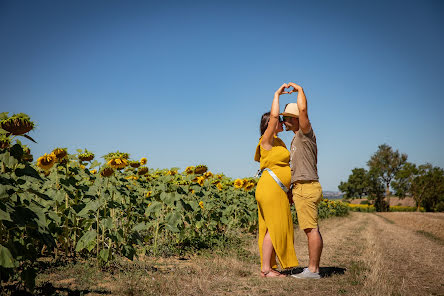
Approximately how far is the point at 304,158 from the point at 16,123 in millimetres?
→ 3102

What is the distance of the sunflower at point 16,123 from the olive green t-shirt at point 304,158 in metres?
2.99

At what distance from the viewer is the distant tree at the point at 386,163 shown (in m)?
65.2

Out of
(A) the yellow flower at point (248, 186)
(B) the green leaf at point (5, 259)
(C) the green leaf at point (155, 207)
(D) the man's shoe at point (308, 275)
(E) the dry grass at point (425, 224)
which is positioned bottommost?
(E) the dry grass at point (425, 224)

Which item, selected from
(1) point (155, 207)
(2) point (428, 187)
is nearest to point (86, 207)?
(1) point (155, 207)

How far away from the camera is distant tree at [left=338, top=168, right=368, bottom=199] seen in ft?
251

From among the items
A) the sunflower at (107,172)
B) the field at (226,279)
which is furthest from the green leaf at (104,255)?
the sunflower at (107,172)

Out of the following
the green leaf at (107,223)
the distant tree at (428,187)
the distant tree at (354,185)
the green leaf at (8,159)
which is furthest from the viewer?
the distant tree at (354,185)

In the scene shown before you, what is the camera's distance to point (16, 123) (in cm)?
254

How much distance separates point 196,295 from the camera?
3.22 m

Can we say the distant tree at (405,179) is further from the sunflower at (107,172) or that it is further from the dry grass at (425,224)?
the sunflower at (107,172)

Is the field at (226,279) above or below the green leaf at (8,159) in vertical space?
below

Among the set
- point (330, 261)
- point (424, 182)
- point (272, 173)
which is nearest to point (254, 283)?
point (272, 173)

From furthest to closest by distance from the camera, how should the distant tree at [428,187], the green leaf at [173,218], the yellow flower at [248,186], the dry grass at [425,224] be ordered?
1. the distant tree at [428,187]
2. the dry grass at [425,224]
3. the yellow flower at [248,186]
4. the green leaf at [173,218]

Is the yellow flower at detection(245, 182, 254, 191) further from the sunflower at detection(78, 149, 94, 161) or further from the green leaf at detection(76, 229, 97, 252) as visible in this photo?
the green leaf at detection(76, 229, 97, 252)
